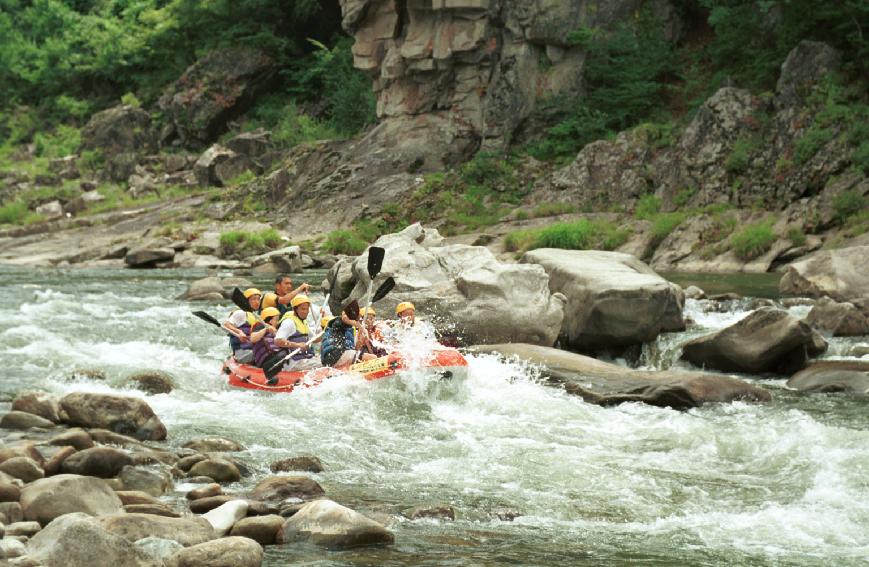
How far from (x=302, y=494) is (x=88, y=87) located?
39.5 meters

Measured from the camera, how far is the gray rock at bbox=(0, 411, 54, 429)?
860cm

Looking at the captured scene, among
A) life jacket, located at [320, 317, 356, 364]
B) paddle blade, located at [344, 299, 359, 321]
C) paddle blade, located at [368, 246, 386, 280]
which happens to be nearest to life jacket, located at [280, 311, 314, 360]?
life jacket, located at [320, 317, 356, 364]

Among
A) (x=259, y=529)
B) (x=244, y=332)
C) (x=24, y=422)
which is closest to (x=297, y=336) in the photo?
(x=244, y=332)

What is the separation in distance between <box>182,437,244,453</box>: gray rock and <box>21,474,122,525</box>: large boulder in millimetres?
1908

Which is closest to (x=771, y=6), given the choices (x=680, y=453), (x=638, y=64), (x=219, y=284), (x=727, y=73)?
(x=727, y=73)

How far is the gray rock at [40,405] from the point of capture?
8.83 m

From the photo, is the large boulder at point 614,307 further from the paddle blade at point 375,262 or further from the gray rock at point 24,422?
the gray rock at point 24,422

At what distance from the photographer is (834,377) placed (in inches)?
436

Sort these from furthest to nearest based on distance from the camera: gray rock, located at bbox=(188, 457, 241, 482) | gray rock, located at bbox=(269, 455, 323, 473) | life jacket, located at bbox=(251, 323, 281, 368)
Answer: life jacket, located at bbox=(251, 323, 281, 368) < gray rock, located at bbox=(269, 455, 323, 473) < gray rock, located at bbox=(188, 457, 241, 482)

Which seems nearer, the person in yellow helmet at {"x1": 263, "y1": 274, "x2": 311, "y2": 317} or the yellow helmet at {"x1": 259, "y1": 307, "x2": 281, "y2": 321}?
the yellow helmet at {"x1": 259, "y1": 307, "x2": 281, "y2": 321}

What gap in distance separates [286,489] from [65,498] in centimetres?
141

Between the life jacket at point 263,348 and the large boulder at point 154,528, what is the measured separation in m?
5.80

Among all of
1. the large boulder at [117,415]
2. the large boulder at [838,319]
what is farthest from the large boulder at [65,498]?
the large boulder at [838,319]

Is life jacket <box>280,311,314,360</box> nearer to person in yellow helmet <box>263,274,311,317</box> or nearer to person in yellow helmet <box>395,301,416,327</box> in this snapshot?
person in yellow helmet <box>263,274,311,317</box>
